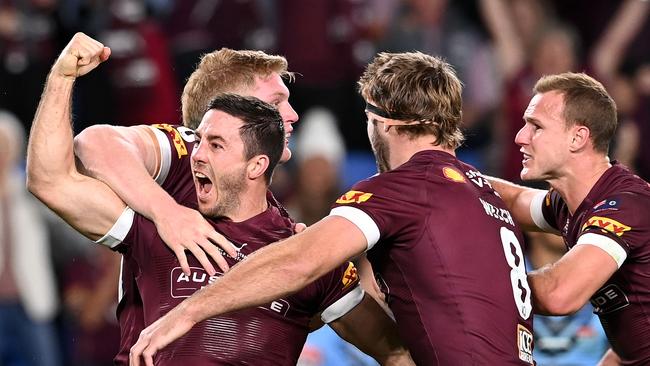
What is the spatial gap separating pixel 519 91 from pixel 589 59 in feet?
3.89

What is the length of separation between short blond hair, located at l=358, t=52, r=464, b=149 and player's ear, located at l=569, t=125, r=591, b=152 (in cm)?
77

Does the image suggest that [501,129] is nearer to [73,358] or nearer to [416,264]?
[73,358]

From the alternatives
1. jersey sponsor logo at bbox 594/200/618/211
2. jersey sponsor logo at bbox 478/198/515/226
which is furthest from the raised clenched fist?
jersey sponsor logo at bbox 594/200/618/211

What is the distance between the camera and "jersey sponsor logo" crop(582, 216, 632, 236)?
213 inches

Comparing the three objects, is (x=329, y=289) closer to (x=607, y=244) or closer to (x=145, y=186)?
(x=145, y=186)

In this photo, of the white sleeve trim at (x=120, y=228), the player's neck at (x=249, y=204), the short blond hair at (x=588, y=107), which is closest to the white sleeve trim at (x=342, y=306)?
the player's neck at (x=249, y=204)

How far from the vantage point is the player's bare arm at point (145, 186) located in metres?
5.02

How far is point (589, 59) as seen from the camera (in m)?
11.5

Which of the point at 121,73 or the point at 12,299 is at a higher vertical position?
the point at 121,73

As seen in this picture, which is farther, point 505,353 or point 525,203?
point 525,203

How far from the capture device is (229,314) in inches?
198

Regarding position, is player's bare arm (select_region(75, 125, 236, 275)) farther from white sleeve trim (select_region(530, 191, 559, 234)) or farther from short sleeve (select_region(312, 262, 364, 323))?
white sleeve trim (select_region(530, 191, 559, 234))

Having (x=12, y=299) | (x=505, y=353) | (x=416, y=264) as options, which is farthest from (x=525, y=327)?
(x=12, y=299)

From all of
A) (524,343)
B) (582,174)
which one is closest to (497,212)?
(524,343)
